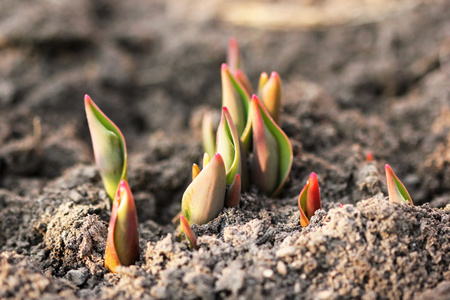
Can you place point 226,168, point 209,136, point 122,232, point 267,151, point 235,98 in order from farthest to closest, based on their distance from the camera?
point 209,136 → point 235,98 → point 267,151 → point 226,168 → point 122,232

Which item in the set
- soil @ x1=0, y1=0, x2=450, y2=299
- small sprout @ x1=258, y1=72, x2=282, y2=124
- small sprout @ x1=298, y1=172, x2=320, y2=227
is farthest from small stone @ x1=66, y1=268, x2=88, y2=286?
small sprout @ x1=258, y1=72, x2=282, y2=124

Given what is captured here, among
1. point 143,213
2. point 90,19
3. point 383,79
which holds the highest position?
point 90,19

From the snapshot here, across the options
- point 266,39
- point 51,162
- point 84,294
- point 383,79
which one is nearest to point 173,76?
point 266,39

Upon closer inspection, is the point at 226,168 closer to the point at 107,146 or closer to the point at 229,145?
the point at 229,145

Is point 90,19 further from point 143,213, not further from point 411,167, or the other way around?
point 411,167

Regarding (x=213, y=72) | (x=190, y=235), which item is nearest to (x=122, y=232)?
(x=190, y=235)

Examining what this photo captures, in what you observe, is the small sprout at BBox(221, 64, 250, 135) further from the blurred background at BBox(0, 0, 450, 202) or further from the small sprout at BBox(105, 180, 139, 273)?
the small sprout at BBox(105, 180, 139, 273)
